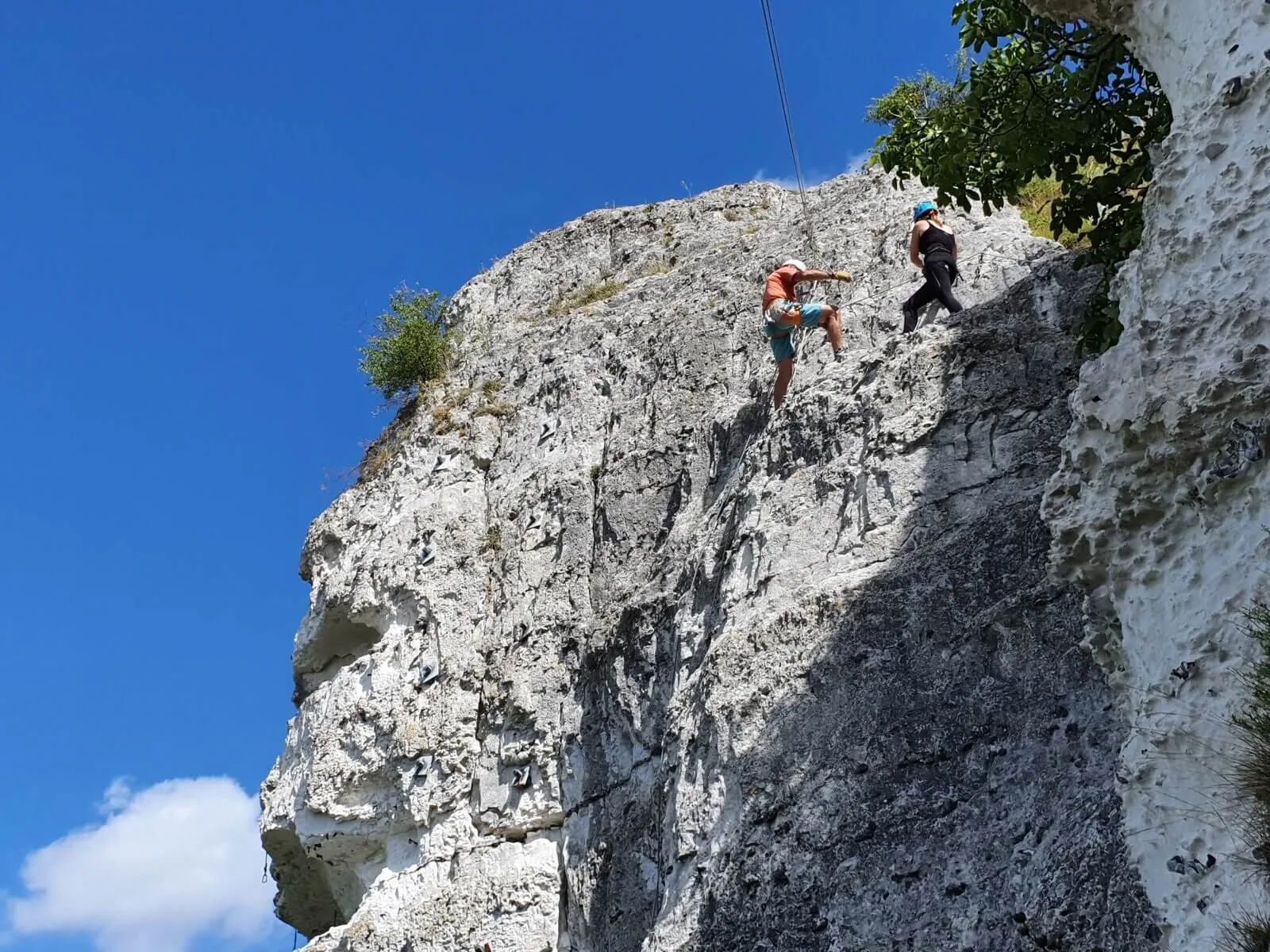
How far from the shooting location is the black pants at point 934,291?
37.1 feet

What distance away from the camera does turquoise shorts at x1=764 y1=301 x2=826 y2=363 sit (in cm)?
1162

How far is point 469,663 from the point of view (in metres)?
13.2

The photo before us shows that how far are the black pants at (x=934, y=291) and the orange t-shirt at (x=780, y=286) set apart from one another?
968mm

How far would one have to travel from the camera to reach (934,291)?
11.5 m

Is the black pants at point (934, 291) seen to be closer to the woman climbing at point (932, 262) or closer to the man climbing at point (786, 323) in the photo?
the woman climbing at point (932, 262)

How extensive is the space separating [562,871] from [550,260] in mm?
9377

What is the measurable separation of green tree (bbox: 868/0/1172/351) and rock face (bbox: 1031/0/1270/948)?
2.56 metres

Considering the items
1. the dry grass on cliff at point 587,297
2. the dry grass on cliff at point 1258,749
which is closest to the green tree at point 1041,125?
the dry grass on cliff at point 1258,749

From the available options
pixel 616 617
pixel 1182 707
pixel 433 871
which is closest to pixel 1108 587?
pixel 1182 707

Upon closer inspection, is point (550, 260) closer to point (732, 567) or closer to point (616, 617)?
point (616, 617)

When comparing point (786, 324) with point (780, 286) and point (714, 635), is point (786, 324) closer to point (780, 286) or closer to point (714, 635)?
point (780, 286)

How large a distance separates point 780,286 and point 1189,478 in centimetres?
589

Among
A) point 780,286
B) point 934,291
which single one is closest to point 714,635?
point 780,286

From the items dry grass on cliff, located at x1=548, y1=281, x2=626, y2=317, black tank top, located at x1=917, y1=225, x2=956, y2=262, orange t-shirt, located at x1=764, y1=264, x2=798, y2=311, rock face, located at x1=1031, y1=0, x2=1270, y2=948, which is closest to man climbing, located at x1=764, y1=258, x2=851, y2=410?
orange t-shirt, located at x1=764, y1=264, x2=798, y2=311
